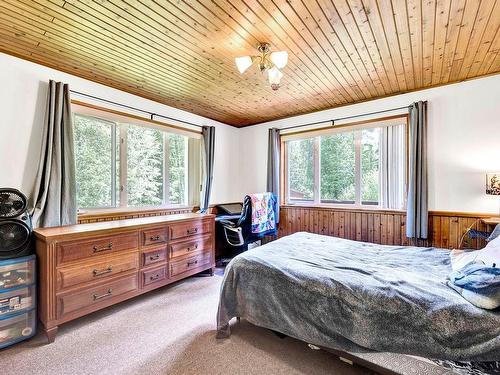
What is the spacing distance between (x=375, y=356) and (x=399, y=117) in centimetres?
312

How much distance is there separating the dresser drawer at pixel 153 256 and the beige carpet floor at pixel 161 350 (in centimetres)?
48

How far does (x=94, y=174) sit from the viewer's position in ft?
10.2

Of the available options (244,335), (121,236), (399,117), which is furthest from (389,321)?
(399,117)

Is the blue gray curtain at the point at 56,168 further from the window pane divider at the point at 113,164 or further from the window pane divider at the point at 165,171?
the window pane divider at the point at 165,171

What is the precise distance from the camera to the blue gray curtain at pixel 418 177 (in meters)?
3.10

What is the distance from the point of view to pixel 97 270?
2.22 m

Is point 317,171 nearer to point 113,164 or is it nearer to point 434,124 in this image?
point 434,124

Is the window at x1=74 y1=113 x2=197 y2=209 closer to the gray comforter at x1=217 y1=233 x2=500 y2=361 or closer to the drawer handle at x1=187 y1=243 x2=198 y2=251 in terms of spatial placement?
the drawer handle at x1=187 y1=243 x2=198 y2=251

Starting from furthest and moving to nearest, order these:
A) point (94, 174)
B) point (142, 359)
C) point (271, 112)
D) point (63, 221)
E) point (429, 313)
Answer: point (271, 112) → point (94, 174) → point (63, 221) → point (142, 359) → point (429, 313)

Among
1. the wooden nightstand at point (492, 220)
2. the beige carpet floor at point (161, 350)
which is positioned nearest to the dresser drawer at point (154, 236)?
the beige carpet floor at point (161, 350)

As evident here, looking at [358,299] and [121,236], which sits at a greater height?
[121,236]

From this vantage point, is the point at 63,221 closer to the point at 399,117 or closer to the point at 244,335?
the point at 244,335

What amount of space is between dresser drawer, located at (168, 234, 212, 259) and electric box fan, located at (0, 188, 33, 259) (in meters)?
1.26

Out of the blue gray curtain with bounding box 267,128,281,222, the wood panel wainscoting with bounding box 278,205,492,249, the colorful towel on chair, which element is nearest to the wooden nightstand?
the wood panel wainscoting with bounding box 278,205,492,249
